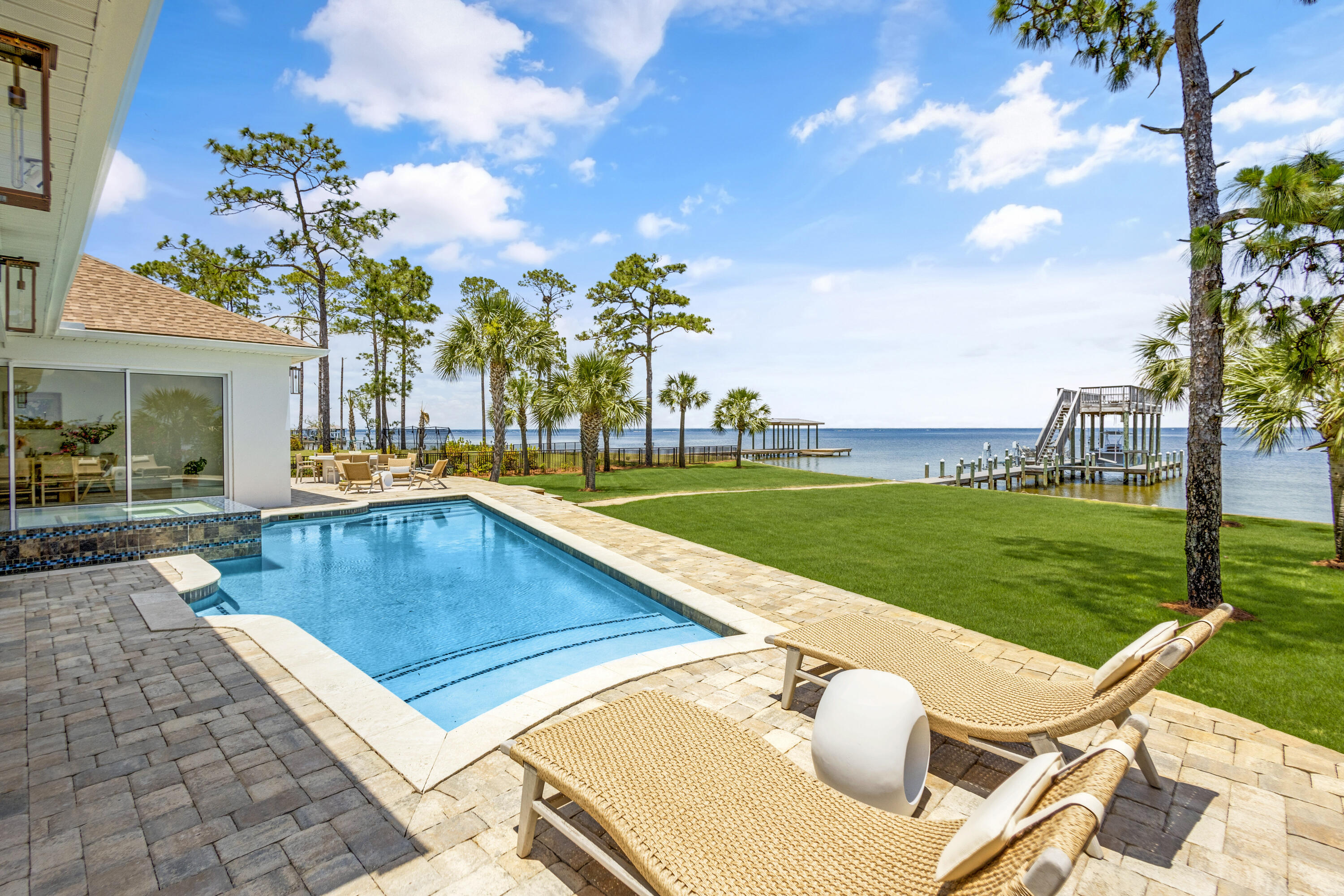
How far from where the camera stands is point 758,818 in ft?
6.33

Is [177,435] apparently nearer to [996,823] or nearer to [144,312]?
[144,312]

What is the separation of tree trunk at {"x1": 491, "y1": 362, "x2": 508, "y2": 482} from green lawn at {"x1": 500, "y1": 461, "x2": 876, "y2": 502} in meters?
0.64

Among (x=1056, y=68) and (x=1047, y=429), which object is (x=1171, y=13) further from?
(x=1047, y=429)

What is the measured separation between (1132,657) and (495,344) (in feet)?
58.6

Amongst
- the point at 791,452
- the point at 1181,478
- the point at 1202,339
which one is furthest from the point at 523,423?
the point at 1181,478

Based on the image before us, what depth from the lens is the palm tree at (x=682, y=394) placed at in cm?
2983

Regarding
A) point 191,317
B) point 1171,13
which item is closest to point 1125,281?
point 1171,13

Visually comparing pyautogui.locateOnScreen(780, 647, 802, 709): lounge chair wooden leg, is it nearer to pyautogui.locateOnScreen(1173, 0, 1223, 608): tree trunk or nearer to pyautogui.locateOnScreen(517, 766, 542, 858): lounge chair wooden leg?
Result: pyautogui.locateOnScreen(517, 766, 542, 858): lounge chair wooden leg

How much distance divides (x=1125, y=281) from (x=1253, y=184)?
37.6ft

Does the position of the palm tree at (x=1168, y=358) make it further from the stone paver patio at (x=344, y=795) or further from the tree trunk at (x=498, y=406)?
the tree trunk at (x=498, y=406)

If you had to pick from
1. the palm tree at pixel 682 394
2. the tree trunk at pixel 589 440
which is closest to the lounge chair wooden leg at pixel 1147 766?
the tree trunk at pixel 589 440

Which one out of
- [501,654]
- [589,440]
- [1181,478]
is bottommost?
[1181,478]

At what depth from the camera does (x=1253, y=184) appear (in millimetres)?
4645

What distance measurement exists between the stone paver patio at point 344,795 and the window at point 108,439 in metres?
6.26
